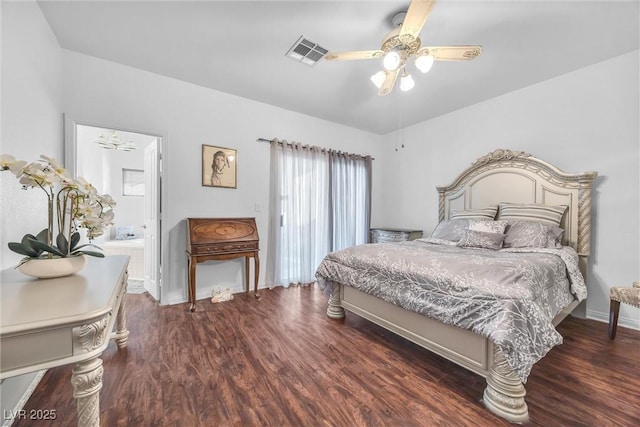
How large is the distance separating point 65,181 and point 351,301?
223cm

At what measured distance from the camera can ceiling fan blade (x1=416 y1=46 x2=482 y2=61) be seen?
187 centimetres

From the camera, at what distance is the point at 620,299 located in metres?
2.18

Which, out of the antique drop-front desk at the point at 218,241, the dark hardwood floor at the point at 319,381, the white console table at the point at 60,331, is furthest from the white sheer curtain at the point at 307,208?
the white console table at the point at 60,331

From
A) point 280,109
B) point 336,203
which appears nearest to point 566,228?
point 336,203

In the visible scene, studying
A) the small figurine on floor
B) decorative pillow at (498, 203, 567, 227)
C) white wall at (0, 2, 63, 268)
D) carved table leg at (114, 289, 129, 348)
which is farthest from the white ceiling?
the small figurine on floor

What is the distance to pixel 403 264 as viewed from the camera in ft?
6.64

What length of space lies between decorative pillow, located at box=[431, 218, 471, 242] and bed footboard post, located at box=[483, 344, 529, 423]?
1725 millimetres

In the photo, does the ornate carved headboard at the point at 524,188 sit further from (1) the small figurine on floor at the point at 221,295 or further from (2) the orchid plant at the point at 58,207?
(2) the orchid plant at the point at 58,207

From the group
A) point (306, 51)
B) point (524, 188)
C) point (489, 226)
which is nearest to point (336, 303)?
point (489, 226)

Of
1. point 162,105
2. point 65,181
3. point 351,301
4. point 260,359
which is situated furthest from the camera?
point 162,105

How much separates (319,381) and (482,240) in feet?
6.81

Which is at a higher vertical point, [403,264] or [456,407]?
[403,264]

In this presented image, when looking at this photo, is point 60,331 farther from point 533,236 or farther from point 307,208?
point 533,236

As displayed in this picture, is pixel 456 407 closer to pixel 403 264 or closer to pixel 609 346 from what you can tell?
pixel 403 264
